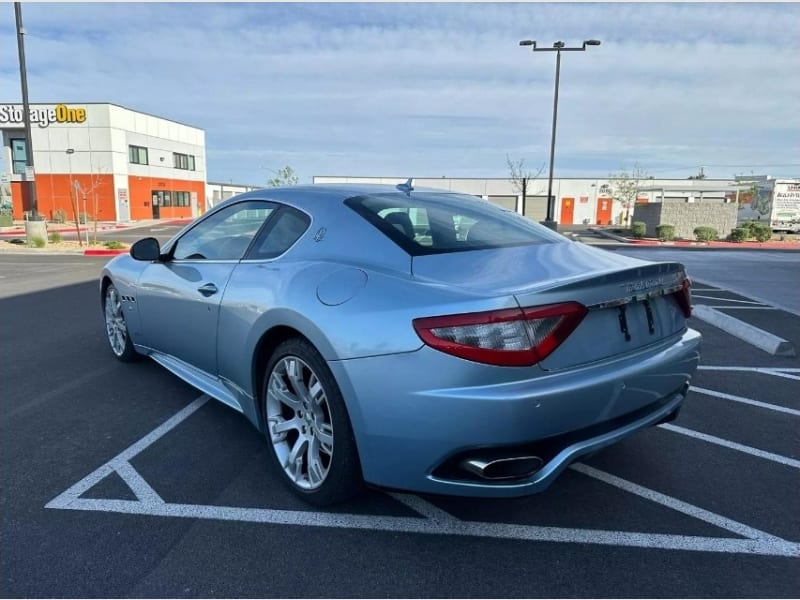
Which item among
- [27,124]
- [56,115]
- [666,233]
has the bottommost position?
[666,233]

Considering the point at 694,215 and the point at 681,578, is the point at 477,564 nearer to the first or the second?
the point at 681,578

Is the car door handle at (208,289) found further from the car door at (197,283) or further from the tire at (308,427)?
the tire at (308,427)

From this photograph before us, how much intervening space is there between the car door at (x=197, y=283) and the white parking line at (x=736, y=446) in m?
3.04

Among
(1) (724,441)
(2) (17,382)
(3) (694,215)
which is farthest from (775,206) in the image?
(2) (17,382)

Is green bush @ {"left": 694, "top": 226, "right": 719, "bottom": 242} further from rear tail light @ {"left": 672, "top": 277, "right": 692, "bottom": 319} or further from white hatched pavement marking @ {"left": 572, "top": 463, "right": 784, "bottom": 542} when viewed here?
white hatched pavement marking @ {"left": 572, "top": 463, "right": 784, "bottom": 542}

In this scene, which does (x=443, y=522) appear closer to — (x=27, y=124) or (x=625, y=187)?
(x=27, y=124)

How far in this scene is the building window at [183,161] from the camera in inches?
→ 1892

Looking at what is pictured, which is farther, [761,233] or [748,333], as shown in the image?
[761,233]

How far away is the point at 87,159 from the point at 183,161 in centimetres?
1038

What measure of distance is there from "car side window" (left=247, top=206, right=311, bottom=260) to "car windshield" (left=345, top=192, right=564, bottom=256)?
1.00ft

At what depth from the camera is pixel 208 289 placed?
11.7 feet

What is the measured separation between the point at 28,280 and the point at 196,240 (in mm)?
9431

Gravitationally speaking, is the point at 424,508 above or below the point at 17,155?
below

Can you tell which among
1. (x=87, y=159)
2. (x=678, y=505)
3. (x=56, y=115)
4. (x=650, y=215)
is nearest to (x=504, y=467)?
(x=678, y=505)
